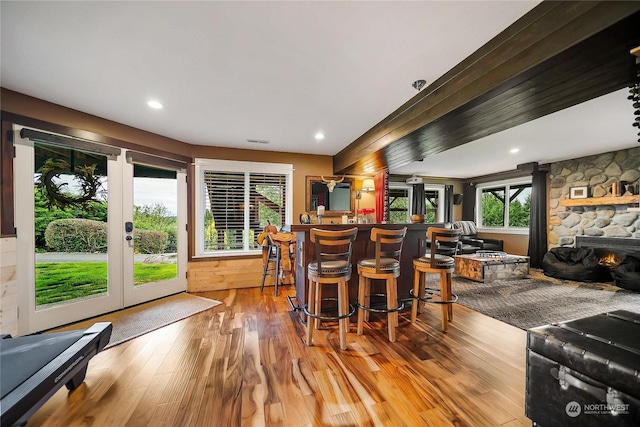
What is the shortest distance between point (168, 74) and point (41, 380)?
237 cm

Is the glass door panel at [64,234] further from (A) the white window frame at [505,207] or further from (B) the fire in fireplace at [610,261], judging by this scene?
(A) the white window frame at [505,207]

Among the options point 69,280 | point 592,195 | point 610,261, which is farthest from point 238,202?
point 592,195

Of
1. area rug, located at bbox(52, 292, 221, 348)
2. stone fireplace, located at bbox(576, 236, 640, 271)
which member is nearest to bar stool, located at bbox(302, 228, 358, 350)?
area rug, located at bbox(52, 292, 221, 348)

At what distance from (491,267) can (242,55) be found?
5274 mm

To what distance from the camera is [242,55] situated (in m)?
1.93

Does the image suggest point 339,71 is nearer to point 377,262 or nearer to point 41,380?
point 377,262

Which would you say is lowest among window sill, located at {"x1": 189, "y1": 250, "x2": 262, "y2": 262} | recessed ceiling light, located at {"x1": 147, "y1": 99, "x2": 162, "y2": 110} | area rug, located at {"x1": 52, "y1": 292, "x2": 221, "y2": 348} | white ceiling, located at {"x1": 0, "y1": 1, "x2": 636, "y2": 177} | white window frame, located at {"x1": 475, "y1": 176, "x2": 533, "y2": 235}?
area rug, located at {"x1": 52, "y1": 292, "x2": 221, "y2": 348}

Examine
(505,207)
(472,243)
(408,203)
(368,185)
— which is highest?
(368,185)

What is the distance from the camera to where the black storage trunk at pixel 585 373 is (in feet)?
3.43

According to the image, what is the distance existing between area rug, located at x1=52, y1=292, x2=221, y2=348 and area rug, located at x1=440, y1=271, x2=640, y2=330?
12.7 ft

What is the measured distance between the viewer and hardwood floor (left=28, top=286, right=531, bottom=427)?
1.54m

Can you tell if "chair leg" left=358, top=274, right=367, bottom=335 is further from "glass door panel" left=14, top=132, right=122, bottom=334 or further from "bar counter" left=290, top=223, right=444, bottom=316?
"glass door panel" left=14, top=132, right=122, bottom=334

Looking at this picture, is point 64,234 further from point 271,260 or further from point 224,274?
point 271,260

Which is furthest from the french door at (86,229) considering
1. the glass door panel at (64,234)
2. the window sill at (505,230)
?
the window sill at (505,230)
